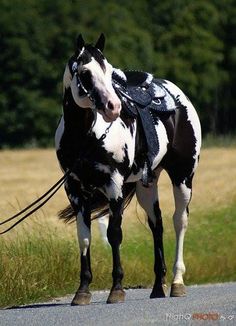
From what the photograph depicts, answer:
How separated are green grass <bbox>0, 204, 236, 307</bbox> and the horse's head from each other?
207cm

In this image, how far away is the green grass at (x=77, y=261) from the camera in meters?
12.2

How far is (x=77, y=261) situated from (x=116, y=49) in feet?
163

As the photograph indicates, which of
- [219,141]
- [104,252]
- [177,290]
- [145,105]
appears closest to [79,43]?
[145,105]

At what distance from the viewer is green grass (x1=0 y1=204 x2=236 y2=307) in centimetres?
1225

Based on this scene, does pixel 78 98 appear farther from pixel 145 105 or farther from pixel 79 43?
pixel 145 105

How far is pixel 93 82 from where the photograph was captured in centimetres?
1043

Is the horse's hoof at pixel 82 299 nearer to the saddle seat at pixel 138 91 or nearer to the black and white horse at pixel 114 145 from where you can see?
the black and white horse at pixel 114 145

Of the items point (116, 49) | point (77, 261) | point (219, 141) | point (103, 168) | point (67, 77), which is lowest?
point (219, 141)

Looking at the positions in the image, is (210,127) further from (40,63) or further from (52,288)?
(52,288)

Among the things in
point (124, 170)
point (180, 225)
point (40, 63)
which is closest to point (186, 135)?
point (180, 225)

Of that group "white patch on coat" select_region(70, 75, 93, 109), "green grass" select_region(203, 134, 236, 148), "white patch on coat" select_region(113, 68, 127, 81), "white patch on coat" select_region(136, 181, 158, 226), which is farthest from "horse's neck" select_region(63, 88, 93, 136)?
"green grass" select_region(203, 134, 236, 148)

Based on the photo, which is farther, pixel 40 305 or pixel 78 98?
pixel 40 305

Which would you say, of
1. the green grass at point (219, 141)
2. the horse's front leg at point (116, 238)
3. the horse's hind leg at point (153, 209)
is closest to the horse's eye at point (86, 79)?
the horse's front leg at point (116, 238)

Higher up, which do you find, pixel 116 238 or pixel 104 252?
pixel 116 238
